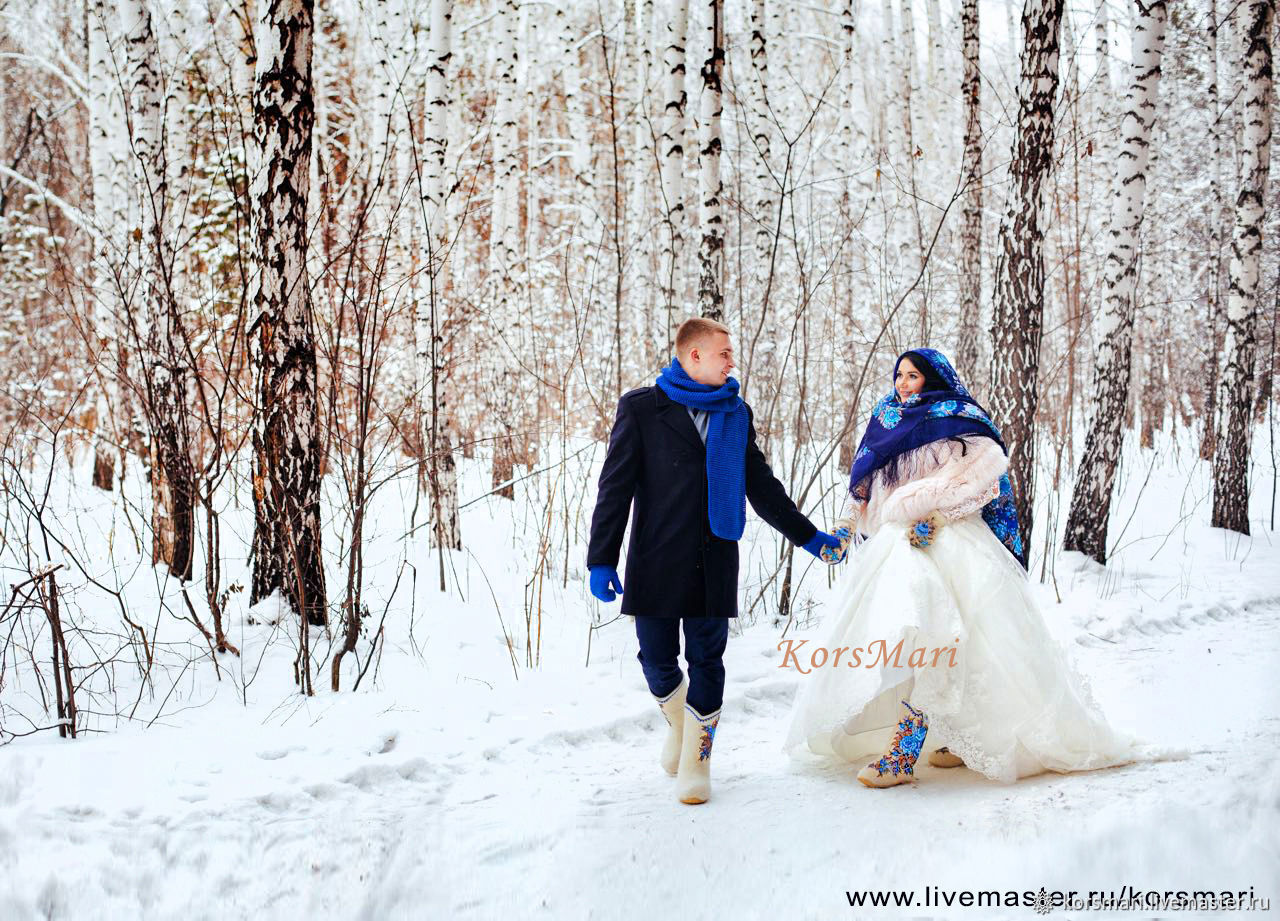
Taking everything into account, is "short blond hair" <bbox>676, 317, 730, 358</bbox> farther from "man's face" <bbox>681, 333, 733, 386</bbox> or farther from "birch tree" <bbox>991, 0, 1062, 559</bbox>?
"birch tree" <bbox>991, 0, 1062, 559</bbox>

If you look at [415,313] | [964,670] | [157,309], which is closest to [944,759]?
[964,670]

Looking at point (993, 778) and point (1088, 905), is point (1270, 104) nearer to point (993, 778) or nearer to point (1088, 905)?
point (993, 778)

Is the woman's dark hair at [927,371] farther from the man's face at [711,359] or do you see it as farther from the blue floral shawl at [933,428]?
the man's face at [711,359]

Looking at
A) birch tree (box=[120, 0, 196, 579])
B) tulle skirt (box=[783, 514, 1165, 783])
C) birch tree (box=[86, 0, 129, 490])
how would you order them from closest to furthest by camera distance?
tulle skirt (box=[783, 514, 1165, 783]), birch tree (box=[120, 0, 196, 579]), birch tree (box=[86, 0, 129, 490])

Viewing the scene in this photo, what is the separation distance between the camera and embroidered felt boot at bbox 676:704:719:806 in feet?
10.5

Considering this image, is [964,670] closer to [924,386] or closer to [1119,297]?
[924,386]

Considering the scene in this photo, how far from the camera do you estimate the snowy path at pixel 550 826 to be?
2.42m

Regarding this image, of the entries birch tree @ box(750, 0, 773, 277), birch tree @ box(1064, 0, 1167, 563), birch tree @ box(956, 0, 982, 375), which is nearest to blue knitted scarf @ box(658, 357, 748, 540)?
birch tree @ box(750, 0, 773, 277)

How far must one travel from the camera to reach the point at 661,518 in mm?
3264

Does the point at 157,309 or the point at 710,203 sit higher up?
the point at 710,203

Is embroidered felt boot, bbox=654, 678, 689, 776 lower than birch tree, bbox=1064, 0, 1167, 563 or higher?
lower

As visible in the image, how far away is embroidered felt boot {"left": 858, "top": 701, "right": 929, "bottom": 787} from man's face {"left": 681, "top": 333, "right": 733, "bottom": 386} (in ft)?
4.62

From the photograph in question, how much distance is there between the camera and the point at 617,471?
3264 mm

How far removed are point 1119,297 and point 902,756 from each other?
5639 mm
